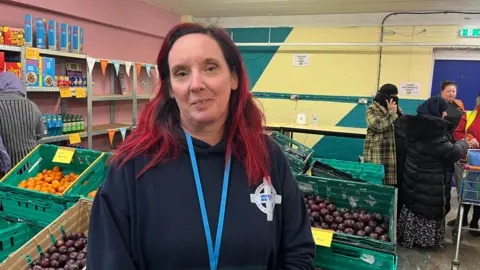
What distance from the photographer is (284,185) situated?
1.22 metres

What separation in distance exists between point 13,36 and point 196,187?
11.2ft

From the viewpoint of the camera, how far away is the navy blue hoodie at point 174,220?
1.03 m

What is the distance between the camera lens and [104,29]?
5.27 m

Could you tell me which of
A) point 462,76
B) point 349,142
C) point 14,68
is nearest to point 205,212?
point 14,68

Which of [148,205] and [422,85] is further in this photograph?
[422,85]

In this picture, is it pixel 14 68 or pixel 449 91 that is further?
pixel 449 91

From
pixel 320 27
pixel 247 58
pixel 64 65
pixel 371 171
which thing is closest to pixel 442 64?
pixel 320 27

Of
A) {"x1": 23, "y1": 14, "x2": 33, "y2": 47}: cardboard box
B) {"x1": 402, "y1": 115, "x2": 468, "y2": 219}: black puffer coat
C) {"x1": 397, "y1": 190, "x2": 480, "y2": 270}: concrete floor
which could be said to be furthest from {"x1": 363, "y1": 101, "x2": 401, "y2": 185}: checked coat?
{"x1": 23, "y1": 14, "x2": 33, "y2": 47}: cardboard box

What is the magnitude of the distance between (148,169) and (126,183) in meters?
0.07

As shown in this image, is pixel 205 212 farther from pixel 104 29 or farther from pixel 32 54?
pixel 104 29

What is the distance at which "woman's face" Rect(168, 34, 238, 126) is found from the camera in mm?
1071

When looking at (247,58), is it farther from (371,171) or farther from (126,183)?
(126,183)

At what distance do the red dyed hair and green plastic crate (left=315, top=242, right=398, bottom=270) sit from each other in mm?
990

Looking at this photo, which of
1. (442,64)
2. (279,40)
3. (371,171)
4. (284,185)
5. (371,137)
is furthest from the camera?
(279,40)
